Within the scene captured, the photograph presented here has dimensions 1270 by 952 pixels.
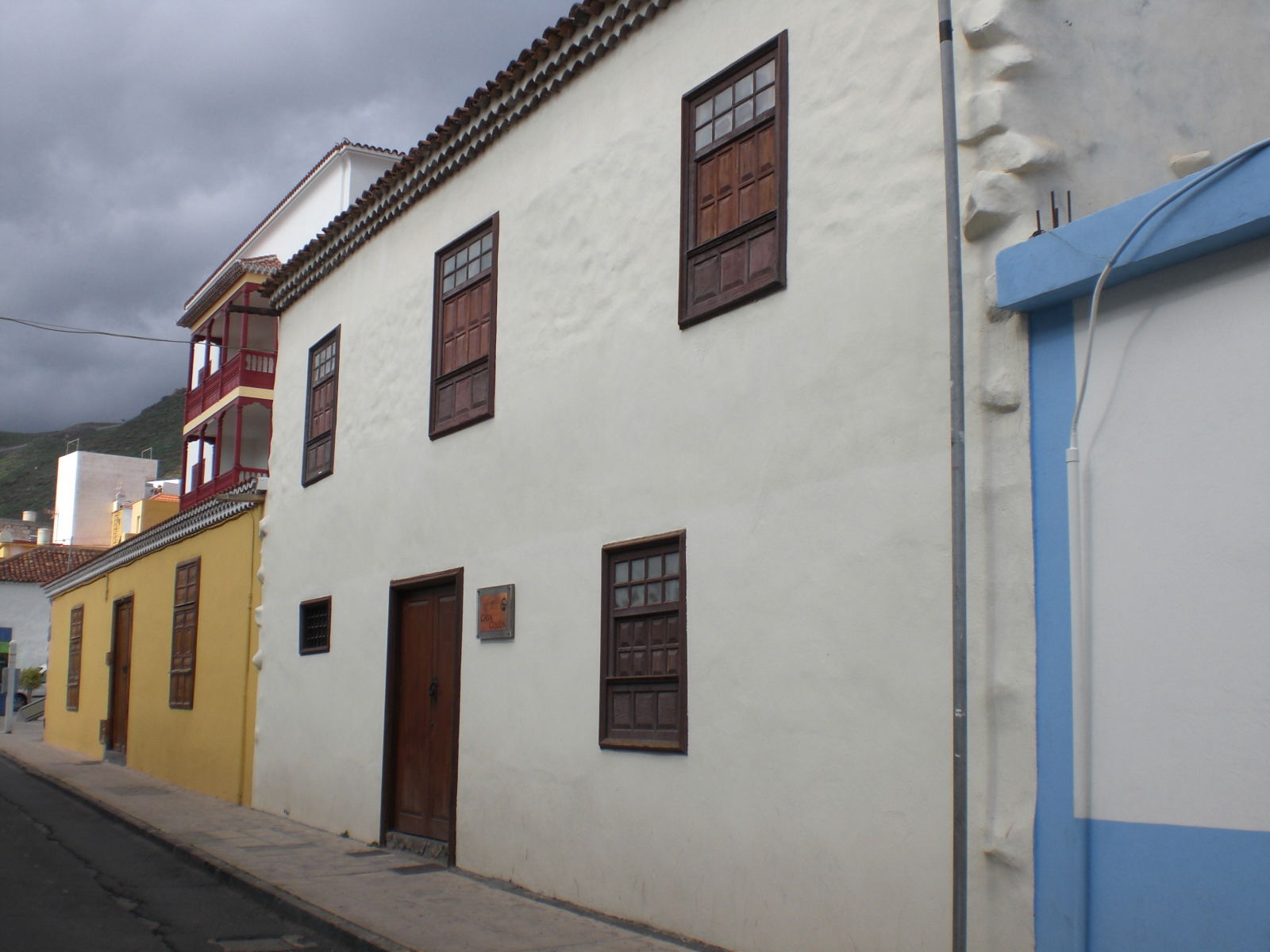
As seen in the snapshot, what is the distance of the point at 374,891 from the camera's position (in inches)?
328

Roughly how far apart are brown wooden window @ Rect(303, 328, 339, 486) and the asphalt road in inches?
150

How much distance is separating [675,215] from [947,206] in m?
2.60

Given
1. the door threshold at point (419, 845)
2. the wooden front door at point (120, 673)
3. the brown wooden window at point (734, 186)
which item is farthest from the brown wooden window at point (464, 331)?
the wooden front door at point (120, 673)

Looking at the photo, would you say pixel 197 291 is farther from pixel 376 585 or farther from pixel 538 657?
pixel 538 657

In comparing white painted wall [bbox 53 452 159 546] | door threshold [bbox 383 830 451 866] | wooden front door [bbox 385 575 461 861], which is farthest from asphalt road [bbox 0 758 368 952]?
white painted wall [bbox 53 452 159 546]

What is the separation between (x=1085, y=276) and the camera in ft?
15.7

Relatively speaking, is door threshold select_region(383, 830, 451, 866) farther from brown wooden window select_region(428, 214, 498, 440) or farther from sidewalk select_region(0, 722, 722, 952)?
brown wooden window select_region(428, 214, 498, 440)

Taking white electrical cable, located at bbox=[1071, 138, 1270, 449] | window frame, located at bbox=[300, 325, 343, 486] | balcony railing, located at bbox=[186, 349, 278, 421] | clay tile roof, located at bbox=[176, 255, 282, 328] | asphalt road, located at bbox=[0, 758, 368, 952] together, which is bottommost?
asphalt road, located at bbox=[0, 758, 368, 952]

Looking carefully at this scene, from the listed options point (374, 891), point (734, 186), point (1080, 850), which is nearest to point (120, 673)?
point (374, 891)

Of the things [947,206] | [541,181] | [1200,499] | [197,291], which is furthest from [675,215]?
[197,291]

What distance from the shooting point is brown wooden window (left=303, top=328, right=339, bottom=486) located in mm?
12320

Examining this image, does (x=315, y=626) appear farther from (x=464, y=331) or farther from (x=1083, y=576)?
(x=1083, y=576)

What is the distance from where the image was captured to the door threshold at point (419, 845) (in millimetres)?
9461

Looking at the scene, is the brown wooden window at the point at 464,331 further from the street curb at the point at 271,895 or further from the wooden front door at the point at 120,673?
the wooden front door at the point at 120,673
